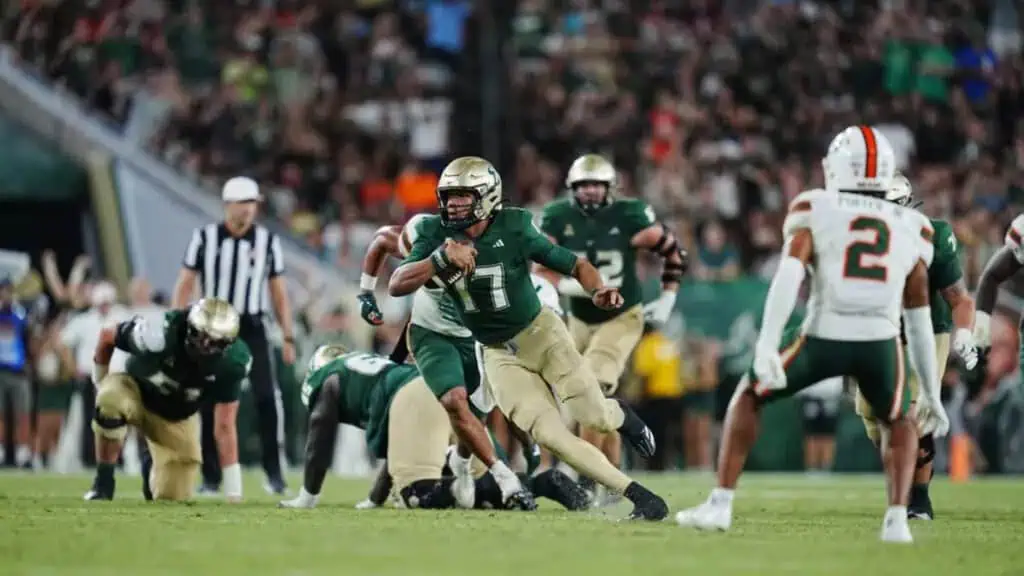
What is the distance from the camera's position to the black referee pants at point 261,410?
12039 mm

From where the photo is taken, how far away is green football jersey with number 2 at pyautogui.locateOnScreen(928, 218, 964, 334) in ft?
29.0

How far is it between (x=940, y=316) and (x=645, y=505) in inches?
98.6

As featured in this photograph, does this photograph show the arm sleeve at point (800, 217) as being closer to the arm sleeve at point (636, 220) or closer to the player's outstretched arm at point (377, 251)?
the player's outstretched arm at point (377, 251)

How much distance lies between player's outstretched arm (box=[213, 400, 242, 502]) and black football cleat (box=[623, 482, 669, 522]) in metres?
2.89

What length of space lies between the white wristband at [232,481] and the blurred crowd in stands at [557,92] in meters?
8.48

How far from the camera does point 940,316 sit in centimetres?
1018

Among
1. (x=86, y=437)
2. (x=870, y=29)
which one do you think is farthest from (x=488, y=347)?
(x=870, y=29)

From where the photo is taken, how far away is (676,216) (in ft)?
62.0

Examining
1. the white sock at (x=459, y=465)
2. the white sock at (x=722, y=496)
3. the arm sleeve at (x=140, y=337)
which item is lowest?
→ the white sock at (x=722, y=496)

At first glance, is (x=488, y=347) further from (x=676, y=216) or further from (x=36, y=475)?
(x=676, y=216)

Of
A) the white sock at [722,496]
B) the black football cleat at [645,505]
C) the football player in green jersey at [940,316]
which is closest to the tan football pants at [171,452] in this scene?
the black football cleat at [645,505]

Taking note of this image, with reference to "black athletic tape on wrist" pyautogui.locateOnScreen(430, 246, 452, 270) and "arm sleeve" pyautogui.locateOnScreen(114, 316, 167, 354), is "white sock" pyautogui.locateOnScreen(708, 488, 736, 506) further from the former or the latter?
"arm sleeve" pyautogui.locateOnScreen(114, 316, 167, 354)

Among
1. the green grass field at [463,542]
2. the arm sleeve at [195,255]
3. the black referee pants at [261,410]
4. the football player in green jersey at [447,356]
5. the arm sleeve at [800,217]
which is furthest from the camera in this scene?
the arm sleeve at [195,255]

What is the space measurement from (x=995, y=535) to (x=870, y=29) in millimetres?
13792
